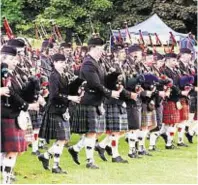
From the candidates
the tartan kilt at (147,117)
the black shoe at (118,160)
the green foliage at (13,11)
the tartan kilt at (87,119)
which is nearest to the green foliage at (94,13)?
the green foliage at (13,11)

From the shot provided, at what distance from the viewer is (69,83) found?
26.0 feet

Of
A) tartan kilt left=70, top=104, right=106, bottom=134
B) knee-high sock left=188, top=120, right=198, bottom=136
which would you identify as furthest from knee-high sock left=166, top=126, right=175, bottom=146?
tartan kilt left=70, top=104, right=106, bottom=134

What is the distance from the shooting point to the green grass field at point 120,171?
7.67m

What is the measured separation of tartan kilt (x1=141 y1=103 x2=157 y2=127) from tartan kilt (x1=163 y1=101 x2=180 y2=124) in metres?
0.78

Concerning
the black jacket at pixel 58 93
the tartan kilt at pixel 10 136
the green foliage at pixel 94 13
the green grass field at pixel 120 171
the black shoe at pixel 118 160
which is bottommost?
the green grass field at pixel 120 171

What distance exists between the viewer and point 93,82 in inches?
323

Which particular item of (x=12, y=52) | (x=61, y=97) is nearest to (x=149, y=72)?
(x=61, y=97)

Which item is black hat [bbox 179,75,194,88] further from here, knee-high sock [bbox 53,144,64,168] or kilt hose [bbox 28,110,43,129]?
knee-high sock [bbox 53,144,64,168]

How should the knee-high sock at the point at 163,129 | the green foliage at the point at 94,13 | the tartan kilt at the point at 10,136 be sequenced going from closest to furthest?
1. the tartan kilt at the point at 10,136
2. the knee-high sock at the point at 163,129
3. the green foliage at the point at 94,13

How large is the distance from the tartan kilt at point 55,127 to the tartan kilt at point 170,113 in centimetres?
329

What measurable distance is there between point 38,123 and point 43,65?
35.9 inches

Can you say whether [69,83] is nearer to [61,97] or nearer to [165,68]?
[61,97]

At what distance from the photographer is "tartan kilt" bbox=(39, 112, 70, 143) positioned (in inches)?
316

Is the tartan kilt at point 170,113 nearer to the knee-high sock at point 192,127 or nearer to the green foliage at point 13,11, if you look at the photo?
the knee-high sock at point 192,127
